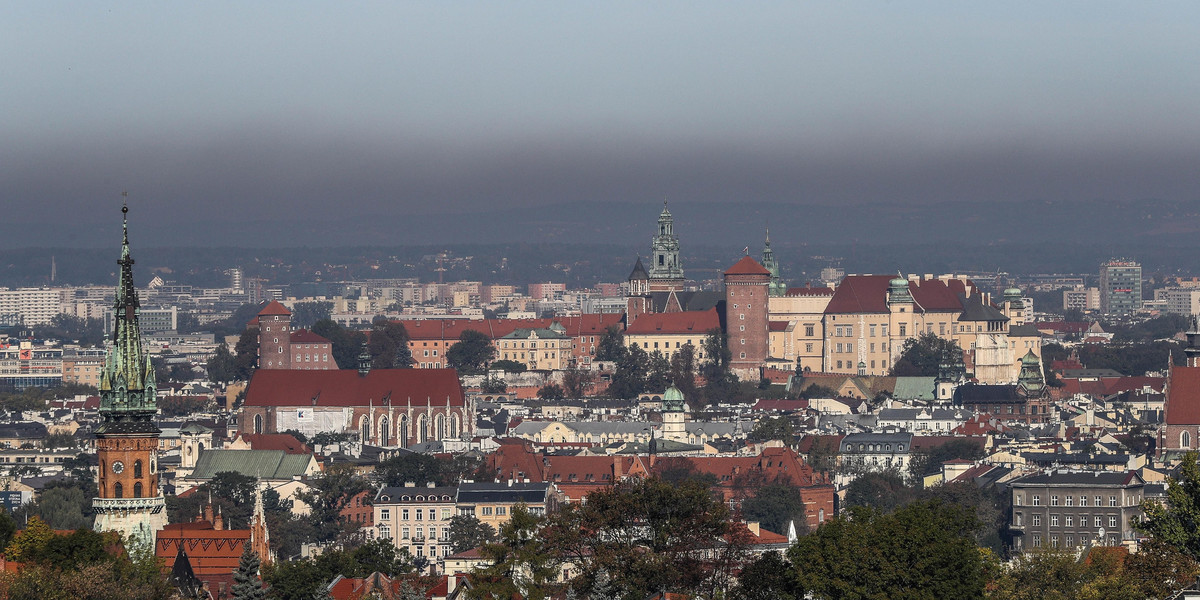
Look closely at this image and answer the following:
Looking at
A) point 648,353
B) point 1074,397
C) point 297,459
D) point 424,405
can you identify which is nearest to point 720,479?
point 297,459

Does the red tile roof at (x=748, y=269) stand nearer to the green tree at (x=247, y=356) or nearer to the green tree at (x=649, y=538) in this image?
the green tree at (x=247, y=356)

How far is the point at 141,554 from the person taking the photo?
50.8 meters

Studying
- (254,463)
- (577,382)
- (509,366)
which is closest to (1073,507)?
Result: (254,463)

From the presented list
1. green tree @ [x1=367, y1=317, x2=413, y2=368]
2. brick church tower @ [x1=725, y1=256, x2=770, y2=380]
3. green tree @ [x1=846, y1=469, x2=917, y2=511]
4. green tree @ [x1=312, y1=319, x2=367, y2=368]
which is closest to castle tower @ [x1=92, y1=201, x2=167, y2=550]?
green tree @ [x1=846, y1=469, x2=917, y2=511]

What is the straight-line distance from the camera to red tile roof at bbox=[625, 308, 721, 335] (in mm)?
187750

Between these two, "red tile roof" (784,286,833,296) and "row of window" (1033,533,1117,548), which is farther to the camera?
"red tile roof" (784,286,833,296)

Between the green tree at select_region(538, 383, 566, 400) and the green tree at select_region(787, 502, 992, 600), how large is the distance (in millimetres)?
124931

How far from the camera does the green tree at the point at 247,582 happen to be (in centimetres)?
4556

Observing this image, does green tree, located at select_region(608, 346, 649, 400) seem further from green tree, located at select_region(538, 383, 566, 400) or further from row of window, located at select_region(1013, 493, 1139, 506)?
row of window, located at select_region(1013, 493, 1139, 506)

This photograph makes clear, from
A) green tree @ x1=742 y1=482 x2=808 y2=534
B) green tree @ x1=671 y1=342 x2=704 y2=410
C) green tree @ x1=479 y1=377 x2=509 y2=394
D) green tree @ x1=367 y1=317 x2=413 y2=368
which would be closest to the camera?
green tree @ x1=742 y1=482 x2=808 y2=534

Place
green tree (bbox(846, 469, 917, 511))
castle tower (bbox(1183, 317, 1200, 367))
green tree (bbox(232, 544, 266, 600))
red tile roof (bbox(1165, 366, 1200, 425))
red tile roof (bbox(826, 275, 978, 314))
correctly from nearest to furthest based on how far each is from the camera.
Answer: green tree (bbox(232, 544, 266, 600)) → green tree (bbox(846, 469, 917, 511)) → red tile roof (bbox(1165, 366, 1200, 425)) → castle tower (bbox(1183, 317, 1200, 367)) → red tile roof (bbox(826, 275, 978, 314))

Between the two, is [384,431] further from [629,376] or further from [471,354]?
[471,354]

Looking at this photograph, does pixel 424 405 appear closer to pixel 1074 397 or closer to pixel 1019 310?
pixel 1074 397

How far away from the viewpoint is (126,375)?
169 ft
